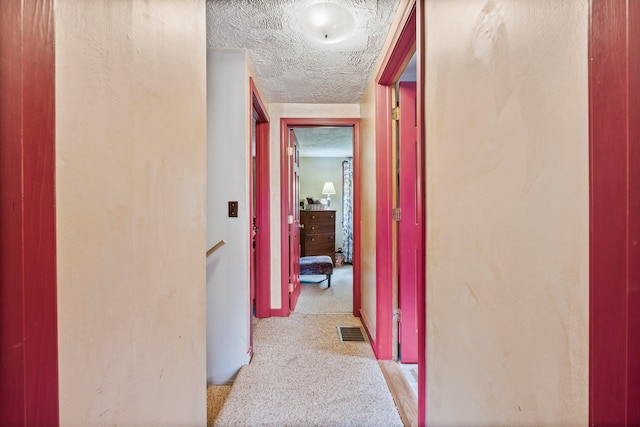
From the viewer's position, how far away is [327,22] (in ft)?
5.33

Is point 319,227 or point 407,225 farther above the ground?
point 407,225

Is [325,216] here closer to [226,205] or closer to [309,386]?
[226,205]

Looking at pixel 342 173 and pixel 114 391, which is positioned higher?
pixel 342 173

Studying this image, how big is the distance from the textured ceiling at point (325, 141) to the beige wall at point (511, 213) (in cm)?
308

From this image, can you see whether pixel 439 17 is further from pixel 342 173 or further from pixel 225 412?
pixel 342 173

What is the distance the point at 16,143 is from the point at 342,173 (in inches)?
231

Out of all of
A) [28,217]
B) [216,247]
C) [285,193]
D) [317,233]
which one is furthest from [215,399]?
[317,233]

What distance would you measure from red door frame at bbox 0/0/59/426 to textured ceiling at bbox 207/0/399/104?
1.32 m

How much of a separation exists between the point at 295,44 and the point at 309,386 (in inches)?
84.8

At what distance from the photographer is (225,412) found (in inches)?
60.8

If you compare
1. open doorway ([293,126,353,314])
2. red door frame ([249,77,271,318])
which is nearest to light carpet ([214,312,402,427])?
red door frame ([249,77,271,318])

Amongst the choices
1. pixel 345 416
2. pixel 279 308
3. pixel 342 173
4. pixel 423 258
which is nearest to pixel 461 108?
pixel 423 258

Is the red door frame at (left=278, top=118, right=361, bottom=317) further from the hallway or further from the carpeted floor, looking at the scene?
the carpeted floor

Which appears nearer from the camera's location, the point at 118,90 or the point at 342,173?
the point at 118,90
